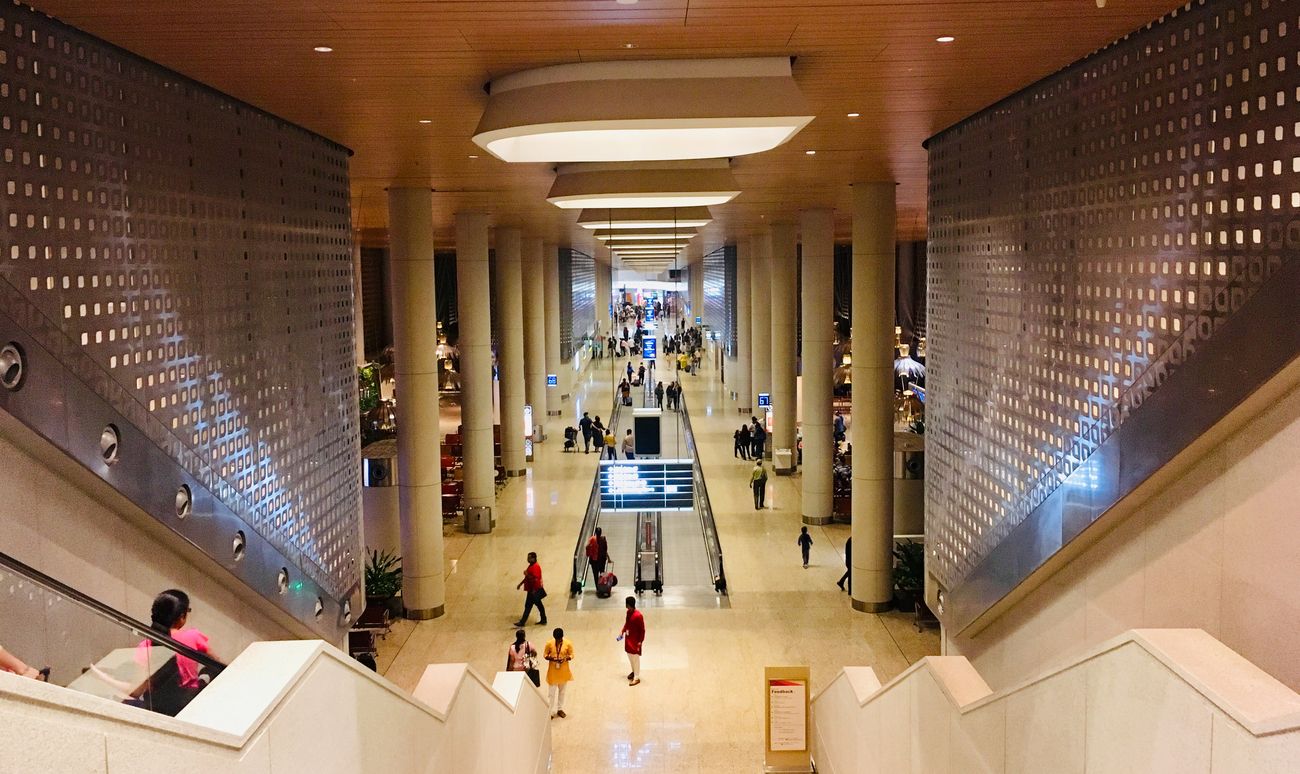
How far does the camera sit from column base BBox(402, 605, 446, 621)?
16.4 metres

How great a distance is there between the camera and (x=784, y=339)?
28406 millimetres

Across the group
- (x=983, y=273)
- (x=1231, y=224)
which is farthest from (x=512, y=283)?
(x=1231, y=224)

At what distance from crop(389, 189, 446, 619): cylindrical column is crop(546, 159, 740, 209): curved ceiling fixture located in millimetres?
4346

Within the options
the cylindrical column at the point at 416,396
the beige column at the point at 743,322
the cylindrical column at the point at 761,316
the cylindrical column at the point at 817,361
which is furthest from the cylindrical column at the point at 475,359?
the beige column at the point at 743,322

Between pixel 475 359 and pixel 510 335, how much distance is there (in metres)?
4.61

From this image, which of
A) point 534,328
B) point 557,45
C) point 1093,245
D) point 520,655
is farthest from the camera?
point 534,328

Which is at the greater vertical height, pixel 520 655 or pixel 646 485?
pixel 646 485

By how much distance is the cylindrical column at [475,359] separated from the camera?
22391mm

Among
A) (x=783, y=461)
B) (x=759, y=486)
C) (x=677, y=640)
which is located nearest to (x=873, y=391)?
(x=677, y=640)

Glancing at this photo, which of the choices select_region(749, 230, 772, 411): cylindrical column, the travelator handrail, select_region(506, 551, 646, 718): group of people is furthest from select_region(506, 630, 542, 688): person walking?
select_region(749, 230, 772, 411): cylindrical column

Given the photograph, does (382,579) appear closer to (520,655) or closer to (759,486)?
(520,655)

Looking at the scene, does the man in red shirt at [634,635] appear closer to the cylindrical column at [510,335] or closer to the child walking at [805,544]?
the child walking at [805,544]

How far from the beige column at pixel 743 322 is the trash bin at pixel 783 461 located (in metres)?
8.64

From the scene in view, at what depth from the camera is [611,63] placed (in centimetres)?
760
